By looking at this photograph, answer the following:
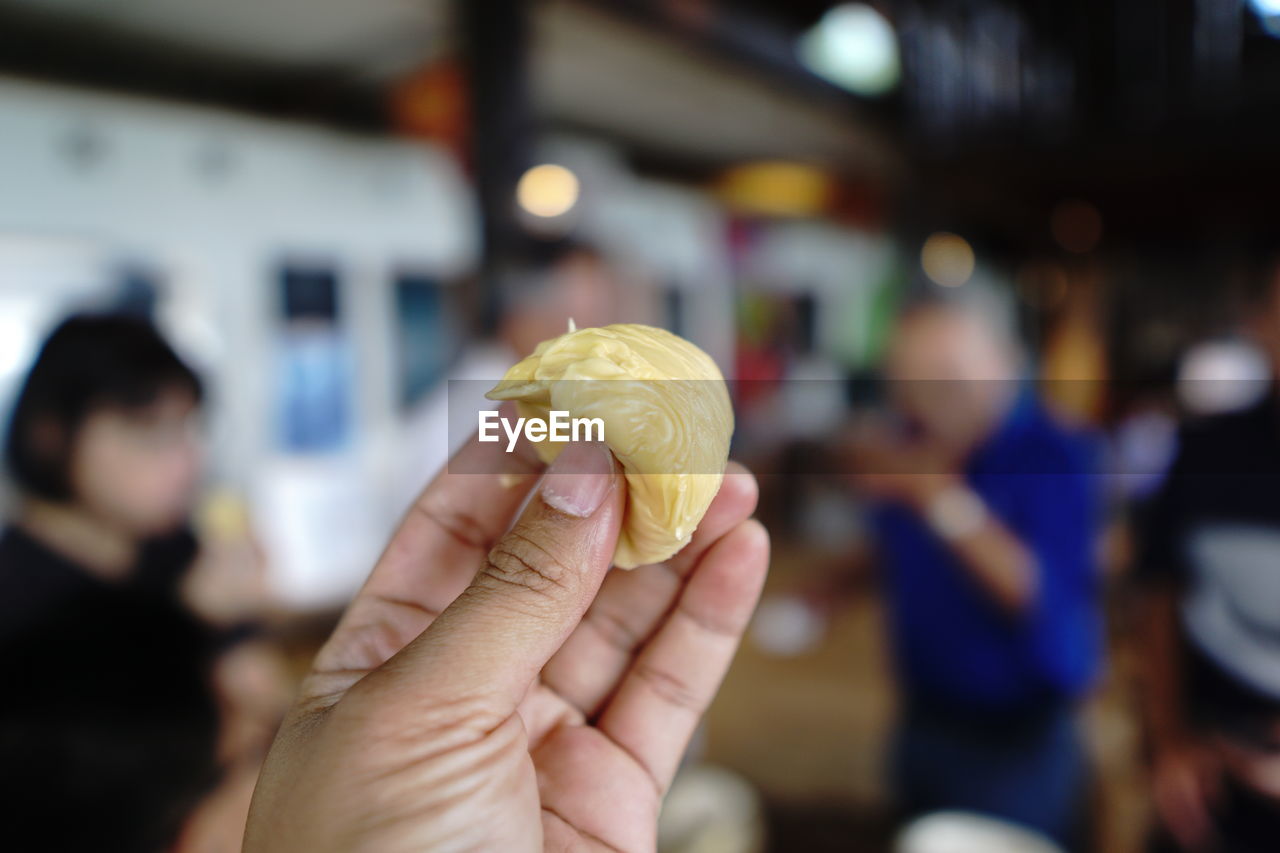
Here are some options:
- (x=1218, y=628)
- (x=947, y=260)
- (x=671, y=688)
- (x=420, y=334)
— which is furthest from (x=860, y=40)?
(x=671, y=688)

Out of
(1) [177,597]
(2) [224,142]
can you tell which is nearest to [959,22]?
(2) [224,142]

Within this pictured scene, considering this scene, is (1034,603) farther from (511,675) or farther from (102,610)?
(102,610)

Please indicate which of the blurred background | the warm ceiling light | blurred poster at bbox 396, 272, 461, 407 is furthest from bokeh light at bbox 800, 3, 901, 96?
blurred poster at bbox 396, 272, 461, 407

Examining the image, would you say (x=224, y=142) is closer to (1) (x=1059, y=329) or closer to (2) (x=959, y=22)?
(2) (x=959, y=22)

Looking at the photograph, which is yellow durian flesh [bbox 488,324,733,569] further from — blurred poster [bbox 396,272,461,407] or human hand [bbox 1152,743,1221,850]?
blurred poster [bbox 396,272,461,407]

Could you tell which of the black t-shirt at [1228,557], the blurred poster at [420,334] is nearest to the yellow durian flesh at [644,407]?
the black t-shirt at [1228,557]

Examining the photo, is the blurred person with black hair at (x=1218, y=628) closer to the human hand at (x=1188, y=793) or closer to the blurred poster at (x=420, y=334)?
the human hand at (x=1188, y=793)

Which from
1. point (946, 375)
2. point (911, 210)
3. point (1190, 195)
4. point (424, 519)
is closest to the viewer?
point (424, 519)
